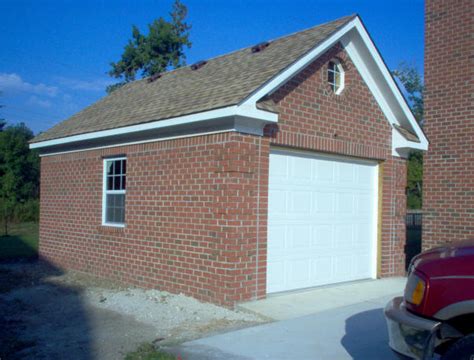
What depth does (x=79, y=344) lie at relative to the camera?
6754 millimetres

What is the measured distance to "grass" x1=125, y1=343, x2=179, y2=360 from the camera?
590 centimetres

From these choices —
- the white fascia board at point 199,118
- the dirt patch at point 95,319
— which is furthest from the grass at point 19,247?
the white fascia board at point 199,118

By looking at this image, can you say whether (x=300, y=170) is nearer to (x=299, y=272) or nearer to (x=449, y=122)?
(x=299, y=272)

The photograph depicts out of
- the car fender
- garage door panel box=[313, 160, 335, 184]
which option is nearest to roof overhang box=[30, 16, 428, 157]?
garage door panel box=[313, 160, 335, 184]

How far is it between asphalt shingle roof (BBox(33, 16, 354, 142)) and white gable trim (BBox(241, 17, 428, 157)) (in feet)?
0.48

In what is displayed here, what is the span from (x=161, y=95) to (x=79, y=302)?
183 inches

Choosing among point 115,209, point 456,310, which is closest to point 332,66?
point 115,209

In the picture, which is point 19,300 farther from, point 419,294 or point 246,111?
point 419,294

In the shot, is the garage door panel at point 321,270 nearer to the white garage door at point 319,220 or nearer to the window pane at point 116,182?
the white garage door at point 319,220

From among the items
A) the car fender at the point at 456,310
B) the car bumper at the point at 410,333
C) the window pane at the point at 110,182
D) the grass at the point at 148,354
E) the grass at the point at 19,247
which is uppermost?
the window pane at the point at 110,182

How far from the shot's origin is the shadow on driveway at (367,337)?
612cm

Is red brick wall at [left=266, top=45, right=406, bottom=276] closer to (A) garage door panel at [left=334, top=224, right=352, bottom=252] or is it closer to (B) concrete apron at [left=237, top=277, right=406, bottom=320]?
(A) garage door panel at [left=334, top=224, right=352, bottom=252]

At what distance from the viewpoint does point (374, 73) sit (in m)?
10.9

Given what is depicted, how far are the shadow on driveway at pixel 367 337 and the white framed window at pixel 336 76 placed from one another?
443 cm
